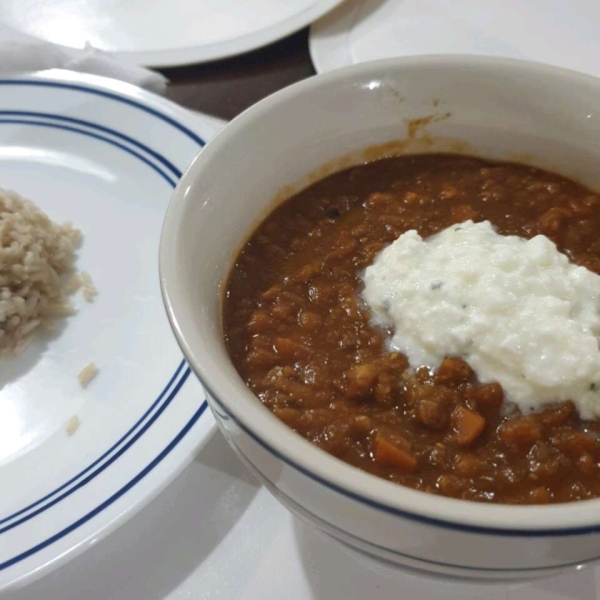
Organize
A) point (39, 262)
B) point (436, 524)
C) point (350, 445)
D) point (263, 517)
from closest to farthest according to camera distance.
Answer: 1. point (436, 524)
2. point (350, 445)
3. point (263, 517)
4. point (39, 262)

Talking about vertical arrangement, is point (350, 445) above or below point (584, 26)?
below

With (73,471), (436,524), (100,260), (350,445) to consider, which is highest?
(436,524)

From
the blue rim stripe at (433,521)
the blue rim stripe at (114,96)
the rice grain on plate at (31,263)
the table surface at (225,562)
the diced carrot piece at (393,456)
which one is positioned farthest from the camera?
the blue rim stripe at (114,96)

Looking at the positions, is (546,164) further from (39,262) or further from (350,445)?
(39,262)

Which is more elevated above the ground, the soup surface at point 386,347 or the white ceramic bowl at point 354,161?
the white ceramic bowl at point 354,161

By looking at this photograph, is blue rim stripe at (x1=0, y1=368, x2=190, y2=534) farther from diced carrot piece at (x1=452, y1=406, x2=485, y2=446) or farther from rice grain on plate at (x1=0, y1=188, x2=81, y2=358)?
diced carrot piece at (x1=452, y1=406, x2=485, y2=446)

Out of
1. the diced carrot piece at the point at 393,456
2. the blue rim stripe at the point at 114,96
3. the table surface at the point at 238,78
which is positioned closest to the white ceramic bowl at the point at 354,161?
the diced carrot piece at the point at 393,456

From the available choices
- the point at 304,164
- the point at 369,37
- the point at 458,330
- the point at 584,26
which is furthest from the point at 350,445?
the point at 584,26

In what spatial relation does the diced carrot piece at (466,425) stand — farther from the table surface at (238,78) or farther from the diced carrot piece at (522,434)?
the table surface at (238,78)
